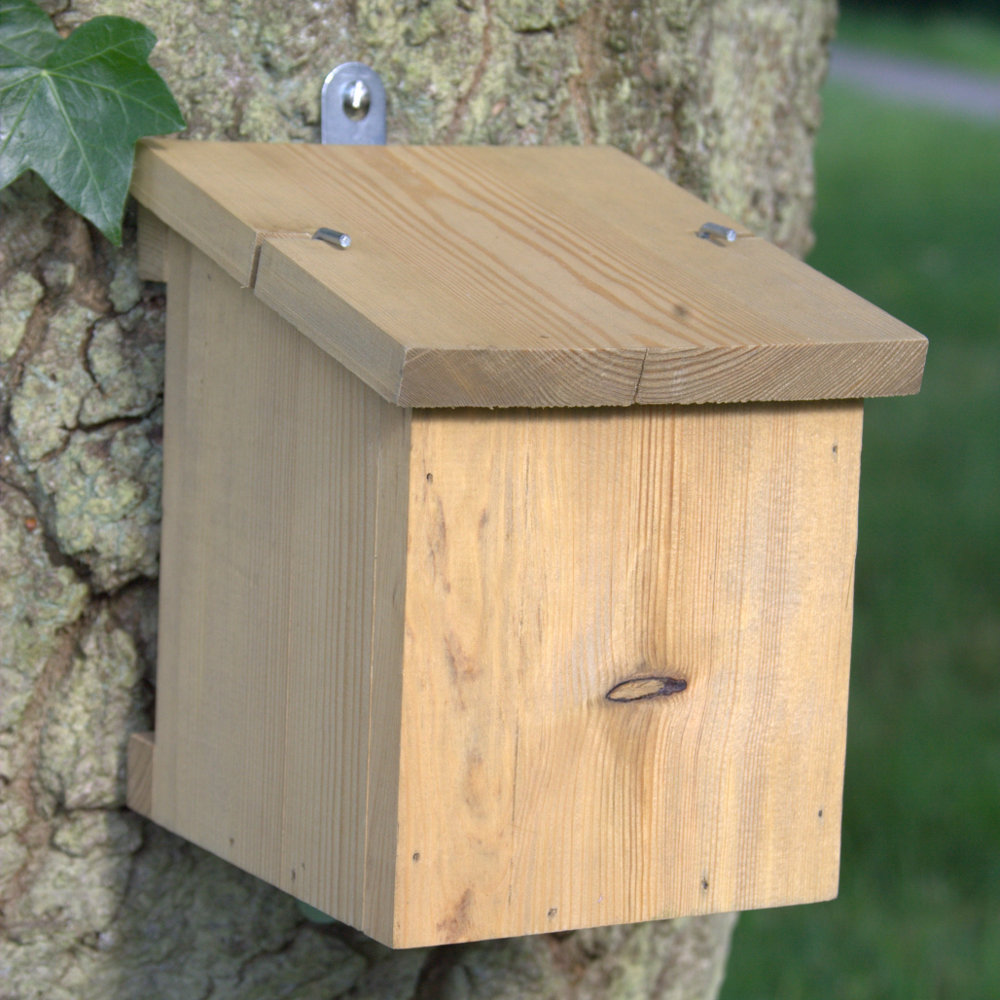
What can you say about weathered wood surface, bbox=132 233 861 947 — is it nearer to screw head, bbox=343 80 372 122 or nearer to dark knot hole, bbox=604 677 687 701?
dark knot hole, bbox=604 677 687 701

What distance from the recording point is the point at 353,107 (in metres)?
1.66

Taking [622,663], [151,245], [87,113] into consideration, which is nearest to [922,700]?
[622,663]

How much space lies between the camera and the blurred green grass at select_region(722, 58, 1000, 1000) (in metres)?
3.06

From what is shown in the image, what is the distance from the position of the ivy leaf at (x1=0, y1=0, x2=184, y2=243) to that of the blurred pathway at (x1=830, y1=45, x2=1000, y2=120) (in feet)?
44.6

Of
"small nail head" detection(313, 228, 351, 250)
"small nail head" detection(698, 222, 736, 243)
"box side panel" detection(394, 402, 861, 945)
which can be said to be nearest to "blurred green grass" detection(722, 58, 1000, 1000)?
"box side panel" detection(394, 402, 861, 945)

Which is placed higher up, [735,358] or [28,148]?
[28,148]

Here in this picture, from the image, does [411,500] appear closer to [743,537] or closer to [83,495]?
[743,537]

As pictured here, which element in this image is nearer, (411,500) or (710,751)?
(411,500)

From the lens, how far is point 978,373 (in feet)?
21.4

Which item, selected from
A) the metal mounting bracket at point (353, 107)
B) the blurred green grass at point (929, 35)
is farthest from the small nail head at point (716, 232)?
the blurred green grass at point (929, 35)

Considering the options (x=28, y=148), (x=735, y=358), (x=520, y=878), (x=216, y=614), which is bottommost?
(x=520, y=878)

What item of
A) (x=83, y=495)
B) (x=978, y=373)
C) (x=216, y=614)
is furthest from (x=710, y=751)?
(x=978, y=373)

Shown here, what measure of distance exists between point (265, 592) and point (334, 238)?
347 millimetres

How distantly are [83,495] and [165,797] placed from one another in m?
0.34
